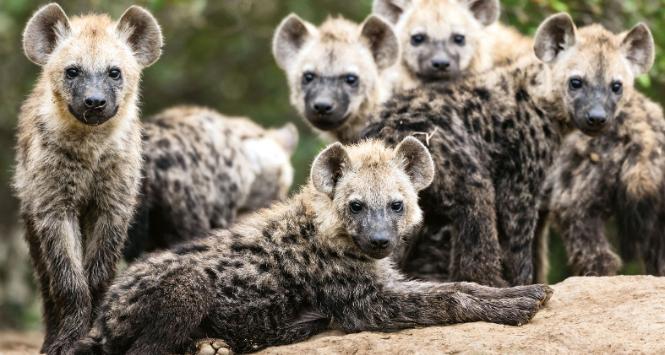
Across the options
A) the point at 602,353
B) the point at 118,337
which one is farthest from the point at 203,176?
the point at 602,353

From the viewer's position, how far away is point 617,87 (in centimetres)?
803

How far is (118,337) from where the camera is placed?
6.36 meters

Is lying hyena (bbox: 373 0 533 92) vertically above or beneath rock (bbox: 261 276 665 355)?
above

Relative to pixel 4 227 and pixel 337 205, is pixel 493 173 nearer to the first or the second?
pixel 337 205

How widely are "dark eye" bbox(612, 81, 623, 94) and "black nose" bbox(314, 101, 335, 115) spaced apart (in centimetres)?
222

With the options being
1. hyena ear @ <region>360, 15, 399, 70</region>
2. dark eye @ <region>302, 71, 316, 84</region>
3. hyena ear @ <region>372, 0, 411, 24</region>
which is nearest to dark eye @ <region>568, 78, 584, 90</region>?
hyena ear @ <region>360, 15, 399, 70</region>

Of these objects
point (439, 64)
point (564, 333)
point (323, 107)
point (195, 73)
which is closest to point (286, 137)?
point (323, 107)

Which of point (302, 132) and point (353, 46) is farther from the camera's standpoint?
point (302, 132)

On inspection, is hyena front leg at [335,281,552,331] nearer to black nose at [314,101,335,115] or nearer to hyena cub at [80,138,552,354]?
hyena cub at [80,138,552,354]

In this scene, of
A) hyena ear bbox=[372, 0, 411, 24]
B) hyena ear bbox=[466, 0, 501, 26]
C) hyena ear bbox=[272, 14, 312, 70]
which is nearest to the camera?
hyena ear bbox=[272, 14, 312, 70]

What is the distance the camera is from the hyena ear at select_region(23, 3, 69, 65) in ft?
24.2

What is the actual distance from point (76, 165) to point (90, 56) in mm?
676

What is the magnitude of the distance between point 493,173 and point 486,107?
49 cm

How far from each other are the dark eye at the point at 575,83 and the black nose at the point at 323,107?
1.96 meters
